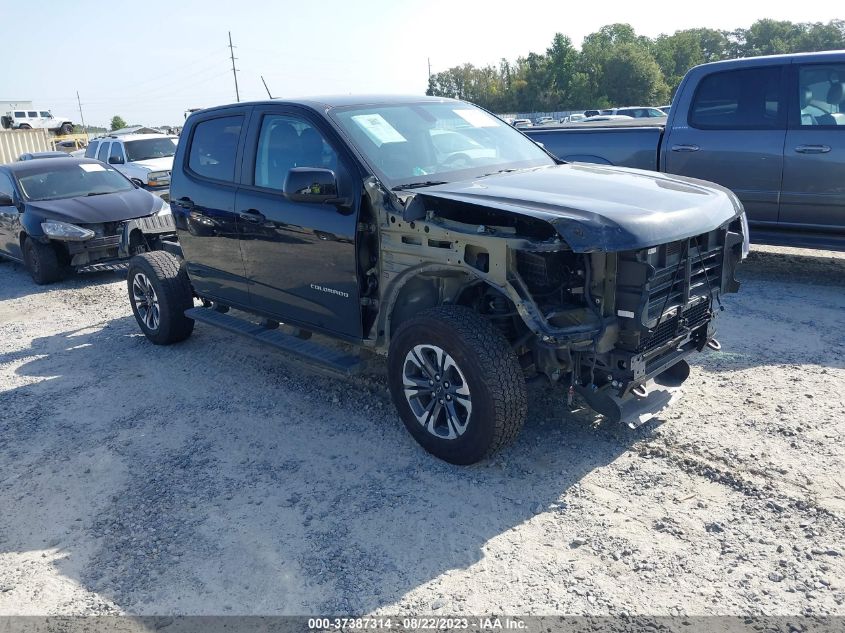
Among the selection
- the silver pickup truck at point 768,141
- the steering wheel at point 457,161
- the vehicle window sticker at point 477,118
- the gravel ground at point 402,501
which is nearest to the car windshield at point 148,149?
the gravel ground at point 402,501

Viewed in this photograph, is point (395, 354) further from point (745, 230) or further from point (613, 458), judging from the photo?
point (745, 230)

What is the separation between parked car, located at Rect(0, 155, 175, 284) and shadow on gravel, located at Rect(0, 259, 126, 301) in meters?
0.17

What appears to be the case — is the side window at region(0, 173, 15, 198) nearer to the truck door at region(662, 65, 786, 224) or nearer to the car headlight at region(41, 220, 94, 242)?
the car headlight at region(41, 220, 94, 242)

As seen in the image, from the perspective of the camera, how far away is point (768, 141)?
6.77 metres

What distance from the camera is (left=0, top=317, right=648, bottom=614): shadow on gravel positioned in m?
3.08

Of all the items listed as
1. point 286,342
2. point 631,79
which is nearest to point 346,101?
point 286,342

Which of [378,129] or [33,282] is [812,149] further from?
[33,282]

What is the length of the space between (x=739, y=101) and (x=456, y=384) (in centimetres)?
518

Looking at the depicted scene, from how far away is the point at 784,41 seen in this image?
307ft

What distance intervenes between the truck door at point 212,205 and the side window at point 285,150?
0.97ft

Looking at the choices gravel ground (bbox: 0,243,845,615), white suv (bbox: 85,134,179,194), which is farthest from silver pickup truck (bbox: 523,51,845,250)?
white suv (bbox: 85,134,179,194)

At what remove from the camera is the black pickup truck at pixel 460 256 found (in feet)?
11.3

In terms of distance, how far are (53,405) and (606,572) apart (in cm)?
416

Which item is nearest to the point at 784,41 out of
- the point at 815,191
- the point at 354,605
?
the point at 815,191
